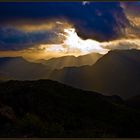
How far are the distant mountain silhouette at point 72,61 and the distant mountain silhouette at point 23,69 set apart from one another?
0.33 feet

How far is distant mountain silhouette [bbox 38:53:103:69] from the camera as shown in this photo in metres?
6.99

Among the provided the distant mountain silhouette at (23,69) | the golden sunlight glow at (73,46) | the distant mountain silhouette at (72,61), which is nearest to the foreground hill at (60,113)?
the distant mountain silhouette at (23,69)

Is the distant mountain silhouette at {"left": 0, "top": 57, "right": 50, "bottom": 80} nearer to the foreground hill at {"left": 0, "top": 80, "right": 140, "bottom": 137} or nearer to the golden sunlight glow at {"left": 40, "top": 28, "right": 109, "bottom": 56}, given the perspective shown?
the foreground hill at {"left": 0, "top": 80, "right": 140, "bottom": 137}

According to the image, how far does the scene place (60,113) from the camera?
22.7 feet

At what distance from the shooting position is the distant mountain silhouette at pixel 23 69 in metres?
6.95

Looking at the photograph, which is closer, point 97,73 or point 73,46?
point 97,73

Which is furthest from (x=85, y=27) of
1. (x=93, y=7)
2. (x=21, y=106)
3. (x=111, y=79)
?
(x=21, y=106)

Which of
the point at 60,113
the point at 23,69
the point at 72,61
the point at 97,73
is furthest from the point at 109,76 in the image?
the point at 23,69

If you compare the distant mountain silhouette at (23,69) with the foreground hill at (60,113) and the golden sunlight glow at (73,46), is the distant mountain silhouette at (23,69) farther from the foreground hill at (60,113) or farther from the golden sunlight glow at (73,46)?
the golden sunlight glow at (73,46)

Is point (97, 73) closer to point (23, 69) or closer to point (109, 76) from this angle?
point (109, 76)

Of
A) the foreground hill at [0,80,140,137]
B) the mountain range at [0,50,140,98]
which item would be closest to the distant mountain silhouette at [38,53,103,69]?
the mountain range at [0,50,140,98]

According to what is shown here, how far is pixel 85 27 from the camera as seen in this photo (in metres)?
7.08

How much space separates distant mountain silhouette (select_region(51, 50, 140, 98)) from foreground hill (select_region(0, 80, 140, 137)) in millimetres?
97

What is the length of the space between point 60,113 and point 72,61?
71cm
